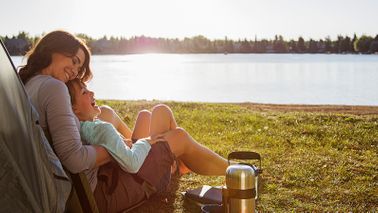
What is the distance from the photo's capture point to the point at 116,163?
13.6 feet

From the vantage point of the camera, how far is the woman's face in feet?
12.8

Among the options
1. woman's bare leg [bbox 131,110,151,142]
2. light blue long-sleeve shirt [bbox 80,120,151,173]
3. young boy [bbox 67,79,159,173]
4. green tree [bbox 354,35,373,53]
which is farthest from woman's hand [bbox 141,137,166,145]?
green tree [bbox 354,35,373,53]

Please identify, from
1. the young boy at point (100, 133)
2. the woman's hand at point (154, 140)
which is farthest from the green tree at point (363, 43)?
the young boy at point (100, 133)

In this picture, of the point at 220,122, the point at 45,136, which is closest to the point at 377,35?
the point at 220,122

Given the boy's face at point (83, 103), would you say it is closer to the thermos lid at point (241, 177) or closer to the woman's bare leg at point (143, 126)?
the thermos lid at point (241, 177)

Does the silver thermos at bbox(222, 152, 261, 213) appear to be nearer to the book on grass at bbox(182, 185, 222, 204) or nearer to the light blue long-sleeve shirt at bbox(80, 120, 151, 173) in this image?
the light blue long-sleeve shirt at bbox(80, 120, 151, 173)

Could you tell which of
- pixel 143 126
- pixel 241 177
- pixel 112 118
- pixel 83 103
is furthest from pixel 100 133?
pixel 112 118

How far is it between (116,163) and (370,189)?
2.84m

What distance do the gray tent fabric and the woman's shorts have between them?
794 mm

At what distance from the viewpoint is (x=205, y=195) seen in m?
4.94

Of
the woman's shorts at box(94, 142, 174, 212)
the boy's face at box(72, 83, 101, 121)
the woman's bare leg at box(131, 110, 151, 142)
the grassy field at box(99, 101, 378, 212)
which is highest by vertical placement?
the boy's face at box(72, 83, 101, 121)

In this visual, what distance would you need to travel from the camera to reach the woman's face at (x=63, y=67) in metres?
3.90

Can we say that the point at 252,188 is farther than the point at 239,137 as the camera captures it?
No

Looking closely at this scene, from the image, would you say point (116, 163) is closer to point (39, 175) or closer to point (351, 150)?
point (39, 175)
